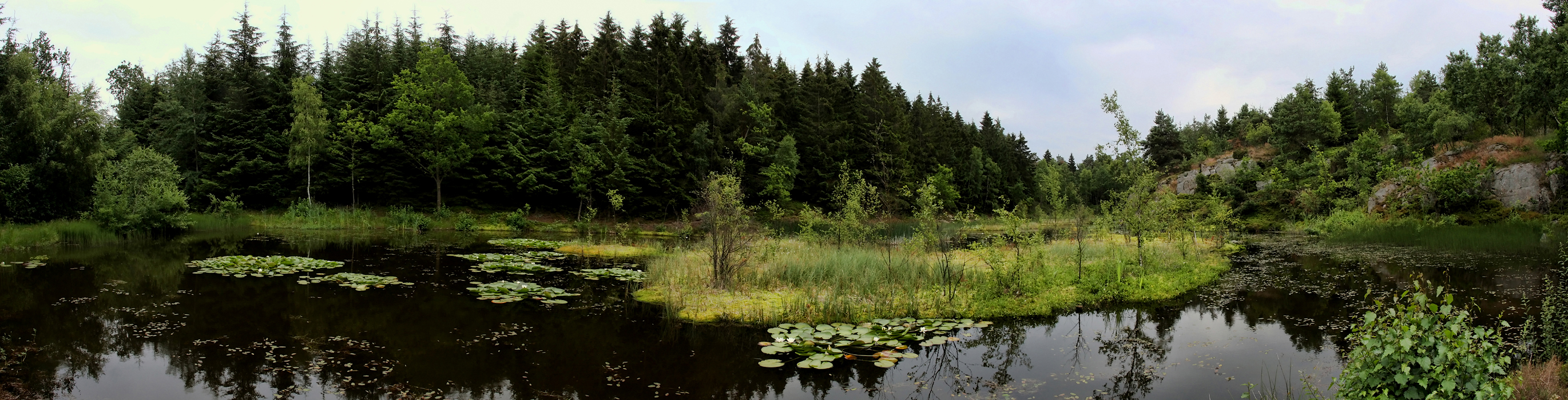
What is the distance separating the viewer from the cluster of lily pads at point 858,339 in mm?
8836

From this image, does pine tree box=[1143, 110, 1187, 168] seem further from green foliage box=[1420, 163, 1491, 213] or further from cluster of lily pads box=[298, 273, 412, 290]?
cluster of lily pads box=[298, 273, 412, 290]

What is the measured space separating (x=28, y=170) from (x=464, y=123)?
18.8 meters

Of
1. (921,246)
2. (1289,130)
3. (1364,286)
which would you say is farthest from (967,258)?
(1289,130)

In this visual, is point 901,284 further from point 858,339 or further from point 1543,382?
point 1543,382

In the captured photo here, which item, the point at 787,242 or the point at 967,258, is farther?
the point at 787,242

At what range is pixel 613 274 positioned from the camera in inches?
675

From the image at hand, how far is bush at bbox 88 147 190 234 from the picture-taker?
2291 centimetres

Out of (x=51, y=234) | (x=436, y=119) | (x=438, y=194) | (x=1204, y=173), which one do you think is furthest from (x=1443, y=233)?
(x=51, y=234)

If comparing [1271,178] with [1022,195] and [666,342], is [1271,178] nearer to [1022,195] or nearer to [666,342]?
[1022,195]

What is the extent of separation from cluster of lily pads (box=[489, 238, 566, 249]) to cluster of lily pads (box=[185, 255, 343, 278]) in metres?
7.43

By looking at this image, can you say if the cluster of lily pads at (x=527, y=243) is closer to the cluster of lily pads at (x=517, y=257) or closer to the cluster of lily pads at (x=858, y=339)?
the cluster of lily pads at (x=517, y=257)

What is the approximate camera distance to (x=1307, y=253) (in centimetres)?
2466

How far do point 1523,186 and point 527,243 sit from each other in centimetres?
4515

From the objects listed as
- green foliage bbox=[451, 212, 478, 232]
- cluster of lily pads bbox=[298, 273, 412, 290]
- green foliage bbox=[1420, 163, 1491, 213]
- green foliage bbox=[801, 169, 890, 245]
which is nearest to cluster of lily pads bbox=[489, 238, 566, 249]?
green foliage bbox=[451, 212, 478, 232]
